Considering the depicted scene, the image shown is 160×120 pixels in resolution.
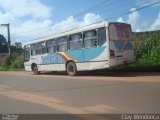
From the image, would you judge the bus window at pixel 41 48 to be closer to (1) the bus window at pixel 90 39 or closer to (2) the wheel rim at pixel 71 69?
(2) the wheel rim at pixel 71 69

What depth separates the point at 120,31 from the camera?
1966 cm

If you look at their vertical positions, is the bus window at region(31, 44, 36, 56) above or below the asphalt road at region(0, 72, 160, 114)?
above

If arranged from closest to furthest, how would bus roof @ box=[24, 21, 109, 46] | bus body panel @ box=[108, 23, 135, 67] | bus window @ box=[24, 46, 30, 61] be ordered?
bus body panel @ box=[108, 23, 135, 67], bus roof @ box=[24, 21, 109, 46], bus window @ box=[24, 46, 30, 61]

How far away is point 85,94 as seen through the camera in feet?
41.0

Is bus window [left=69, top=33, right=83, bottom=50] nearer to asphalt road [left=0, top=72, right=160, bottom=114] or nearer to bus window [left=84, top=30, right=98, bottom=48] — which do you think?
bus window [left=84, top=30, right=98, bottom=48]

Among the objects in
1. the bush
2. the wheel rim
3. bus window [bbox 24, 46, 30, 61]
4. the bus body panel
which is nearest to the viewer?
the bus body panel

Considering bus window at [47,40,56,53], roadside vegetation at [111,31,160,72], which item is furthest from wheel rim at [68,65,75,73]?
roadside vegetation at [111,31,160,72]

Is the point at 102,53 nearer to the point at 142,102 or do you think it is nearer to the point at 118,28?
the point at 118,28

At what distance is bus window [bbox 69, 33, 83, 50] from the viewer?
21159mm

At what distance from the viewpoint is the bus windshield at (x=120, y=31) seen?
19.1m

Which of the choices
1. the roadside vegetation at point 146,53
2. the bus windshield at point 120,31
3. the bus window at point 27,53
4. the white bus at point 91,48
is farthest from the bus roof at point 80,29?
the roadside vegetation at point 146,53

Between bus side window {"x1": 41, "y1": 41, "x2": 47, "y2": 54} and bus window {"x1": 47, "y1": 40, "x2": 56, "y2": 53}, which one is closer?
bus window {"x1": 47, "y1": 40, "x2": 56, "y2": 53}

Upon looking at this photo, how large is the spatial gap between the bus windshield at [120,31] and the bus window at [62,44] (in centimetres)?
445

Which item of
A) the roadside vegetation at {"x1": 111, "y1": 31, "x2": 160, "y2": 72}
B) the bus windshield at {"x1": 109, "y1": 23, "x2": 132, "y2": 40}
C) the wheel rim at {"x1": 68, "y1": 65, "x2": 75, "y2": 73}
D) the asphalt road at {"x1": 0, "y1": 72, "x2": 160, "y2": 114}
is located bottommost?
the asphalt road at {"x1": 0, "y1": 72, "x2": 160, "y2": 114}
